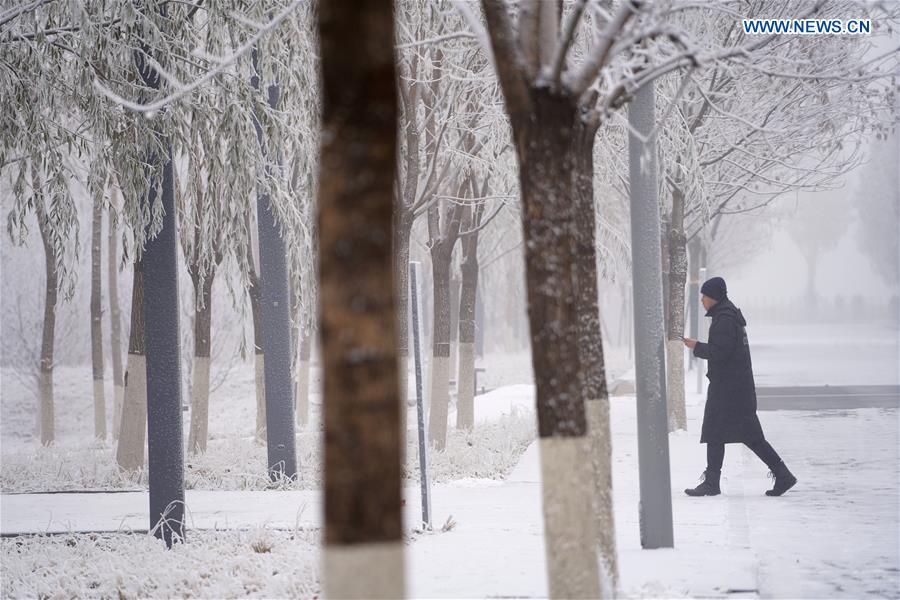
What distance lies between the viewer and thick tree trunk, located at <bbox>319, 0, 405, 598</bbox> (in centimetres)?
318

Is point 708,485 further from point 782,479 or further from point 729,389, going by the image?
point 729,389

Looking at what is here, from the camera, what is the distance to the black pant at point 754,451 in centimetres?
966

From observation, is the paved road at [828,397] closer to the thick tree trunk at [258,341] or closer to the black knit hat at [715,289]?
the thick tree trunk at [258,341]

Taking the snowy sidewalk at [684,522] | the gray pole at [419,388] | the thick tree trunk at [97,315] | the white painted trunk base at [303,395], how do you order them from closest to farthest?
the snowy sidewalk at [684,522], the gray pole at [419,388], the thick tree trunk at [97,315], the white painted trunk base at [303,395]

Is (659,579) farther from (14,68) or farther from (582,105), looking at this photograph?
(14,68)

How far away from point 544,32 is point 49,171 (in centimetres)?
544

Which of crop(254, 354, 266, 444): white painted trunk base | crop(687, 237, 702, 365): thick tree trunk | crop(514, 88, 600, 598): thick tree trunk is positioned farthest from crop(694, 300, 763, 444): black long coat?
crop(687, 237, 702, 365): thick tree trunk

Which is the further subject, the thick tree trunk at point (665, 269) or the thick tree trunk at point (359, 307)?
the thick tree trunk at point (665, 269)

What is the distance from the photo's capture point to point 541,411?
483cm

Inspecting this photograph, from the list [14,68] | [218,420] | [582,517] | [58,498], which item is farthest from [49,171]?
[218,420]

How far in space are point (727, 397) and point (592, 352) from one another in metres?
4.46

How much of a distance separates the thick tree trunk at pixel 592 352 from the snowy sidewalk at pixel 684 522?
0.45 meters
